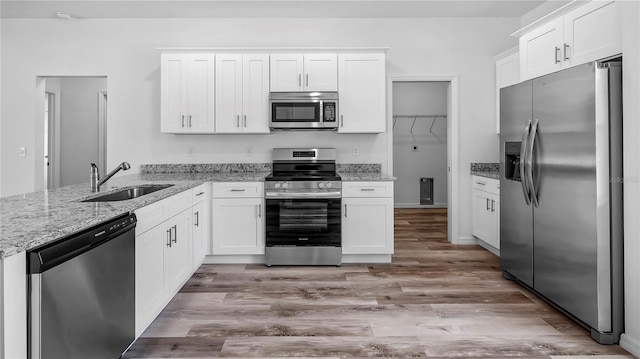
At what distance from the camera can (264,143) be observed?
4.68 m

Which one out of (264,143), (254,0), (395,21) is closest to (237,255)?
(264,143)

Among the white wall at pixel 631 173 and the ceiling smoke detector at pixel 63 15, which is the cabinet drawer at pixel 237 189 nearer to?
the ceiling smoke detector at pixel 63 15

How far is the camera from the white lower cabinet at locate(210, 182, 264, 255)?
403 centimetres

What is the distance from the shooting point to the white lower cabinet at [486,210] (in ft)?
13.6

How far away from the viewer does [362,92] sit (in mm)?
4297

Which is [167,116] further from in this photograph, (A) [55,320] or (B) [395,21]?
(A) [55,320]

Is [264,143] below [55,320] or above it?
above

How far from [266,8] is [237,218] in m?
2.28

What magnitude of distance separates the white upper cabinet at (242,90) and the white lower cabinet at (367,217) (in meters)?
1.27

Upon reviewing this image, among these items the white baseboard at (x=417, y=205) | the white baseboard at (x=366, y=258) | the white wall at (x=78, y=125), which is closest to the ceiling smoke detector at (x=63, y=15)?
the white wall at (x=78, y=125)

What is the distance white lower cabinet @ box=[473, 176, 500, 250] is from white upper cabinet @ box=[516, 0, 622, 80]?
3.96ft

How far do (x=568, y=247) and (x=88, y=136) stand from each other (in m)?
6.93

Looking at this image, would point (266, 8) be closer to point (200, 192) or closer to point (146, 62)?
point (146, 62)

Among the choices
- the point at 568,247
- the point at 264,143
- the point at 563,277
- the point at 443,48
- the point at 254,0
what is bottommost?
the point at 563,277
